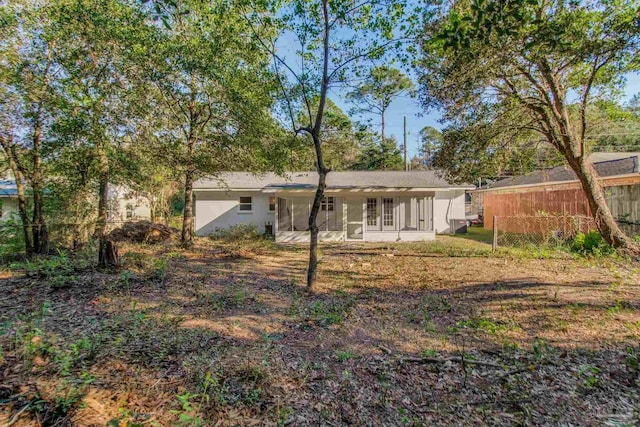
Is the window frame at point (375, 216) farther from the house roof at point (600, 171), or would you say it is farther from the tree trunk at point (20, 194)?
the tree trunk at point (20, 194)

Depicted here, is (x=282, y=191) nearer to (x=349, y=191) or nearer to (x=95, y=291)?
(x=349, y=191)

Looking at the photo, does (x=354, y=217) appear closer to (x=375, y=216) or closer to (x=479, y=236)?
(x=375, y=216)

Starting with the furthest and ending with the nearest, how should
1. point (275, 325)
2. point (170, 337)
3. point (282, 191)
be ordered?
point (282, 191) → point (275, 325) → point (170, 337)

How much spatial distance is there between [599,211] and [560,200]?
596cm

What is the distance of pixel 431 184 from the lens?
47.9 feet

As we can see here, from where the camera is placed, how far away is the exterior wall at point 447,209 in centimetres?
1786

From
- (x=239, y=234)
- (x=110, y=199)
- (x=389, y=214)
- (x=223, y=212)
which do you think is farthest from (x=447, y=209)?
(x=110, y=199)

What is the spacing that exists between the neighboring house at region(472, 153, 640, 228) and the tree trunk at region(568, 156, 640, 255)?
2153 millimetres

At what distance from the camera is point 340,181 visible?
15.8 m

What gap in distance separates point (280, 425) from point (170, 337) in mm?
2037

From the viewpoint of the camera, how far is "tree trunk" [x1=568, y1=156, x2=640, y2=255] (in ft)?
29.4

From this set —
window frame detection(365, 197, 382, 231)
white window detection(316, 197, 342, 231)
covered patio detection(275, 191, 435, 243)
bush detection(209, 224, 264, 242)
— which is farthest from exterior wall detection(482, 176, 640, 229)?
bush detection(209, 224, 264, 242)

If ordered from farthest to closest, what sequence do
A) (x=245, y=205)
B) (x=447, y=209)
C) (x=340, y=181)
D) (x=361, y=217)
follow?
1. (x=447, y=209)
2. (x=245, y=205)
3. (x=361, y=217)
4. (x=340, y=181)

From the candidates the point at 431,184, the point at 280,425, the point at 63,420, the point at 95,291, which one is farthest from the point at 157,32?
the point at 431,184
